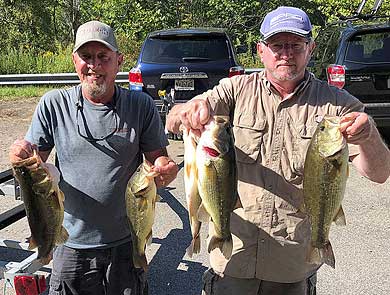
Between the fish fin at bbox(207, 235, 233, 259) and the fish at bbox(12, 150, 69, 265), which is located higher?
the fish at bbox(12, 150, 69, 265)

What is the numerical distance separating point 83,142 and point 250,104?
3.54 feet

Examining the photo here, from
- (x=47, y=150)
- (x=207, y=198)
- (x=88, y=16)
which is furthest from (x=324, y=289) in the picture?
(x=88, y=16)

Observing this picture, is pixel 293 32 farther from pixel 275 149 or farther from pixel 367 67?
pixel 367 67

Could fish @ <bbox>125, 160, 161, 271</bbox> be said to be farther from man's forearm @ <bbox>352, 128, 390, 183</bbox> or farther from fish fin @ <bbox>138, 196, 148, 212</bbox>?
man's forearm @ <bbox>352, 128, 390, 183</bbox>

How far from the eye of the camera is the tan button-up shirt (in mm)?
2812

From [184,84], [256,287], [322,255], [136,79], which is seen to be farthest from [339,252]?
[136,79]

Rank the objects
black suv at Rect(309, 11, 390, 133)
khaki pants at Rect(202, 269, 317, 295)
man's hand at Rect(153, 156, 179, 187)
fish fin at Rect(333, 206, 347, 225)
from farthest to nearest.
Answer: black suv at Rect(309, 11, 390, 133), khaki pants at Rect(202, 269, 317, 295), man's hand at Rect(153, 156, 179, 187), fish fin at Rect(333, 206, 347, 225)

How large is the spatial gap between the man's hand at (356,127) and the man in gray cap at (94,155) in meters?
1.30

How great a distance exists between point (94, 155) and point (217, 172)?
1012 millimetres

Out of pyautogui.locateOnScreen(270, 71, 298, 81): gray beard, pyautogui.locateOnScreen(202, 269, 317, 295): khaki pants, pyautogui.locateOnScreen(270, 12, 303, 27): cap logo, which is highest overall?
pyautogui.locateOnScreen(270, 12, 303, 27): cap logo

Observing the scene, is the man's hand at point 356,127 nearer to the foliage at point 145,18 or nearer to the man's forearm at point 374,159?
the man's forearm at point 374,159

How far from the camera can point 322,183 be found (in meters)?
2.42

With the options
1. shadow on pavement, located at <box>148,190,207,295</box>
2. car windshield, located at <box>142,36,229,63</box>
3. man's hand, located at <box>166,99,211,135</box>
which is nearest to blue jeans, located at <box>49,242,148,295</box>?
man's hand, located at <box>166,99,211,135</box>

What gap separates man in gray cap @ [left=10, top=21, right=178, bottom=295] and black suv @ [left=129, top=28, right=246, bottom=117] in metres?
5.77
